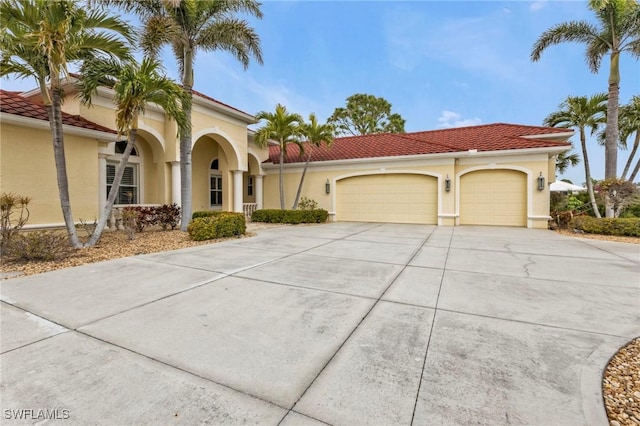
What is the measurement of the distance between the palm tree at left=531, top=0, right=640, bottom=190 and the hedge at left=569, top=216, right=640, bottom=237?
3064 millimetres

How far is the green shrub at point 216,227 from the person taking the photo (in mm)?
8688

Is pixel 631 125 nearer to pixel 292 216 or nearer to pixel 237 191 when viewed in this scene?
pixel 292 216

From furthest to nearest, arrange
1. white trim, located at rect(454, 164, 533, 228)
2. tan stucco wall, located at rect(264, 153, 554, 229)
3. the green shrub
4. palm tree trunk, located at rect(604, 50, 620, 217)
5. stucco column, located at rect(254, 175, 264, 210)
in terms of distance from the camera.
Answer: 1. stucco column, located at rect(254, 175, 264, 210)
2. white trim, located at rect(454, 164, 533, 228)
3. tan stucco wall, located at rect(264, 153, 554, 229)
4. palm tree trunk, located at rect(604, 50, 620, 217)
5. the green shrub

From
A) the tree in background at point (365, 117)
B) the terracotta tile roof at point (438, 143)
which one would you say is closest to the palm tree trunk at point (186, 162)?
the terracotta tile roof at point (438, 143)

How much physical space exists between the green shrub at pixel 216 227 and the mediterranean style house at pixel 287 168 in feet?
11.7

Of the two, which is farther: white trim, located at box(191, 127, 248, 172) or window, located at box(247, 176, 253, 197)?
window, located at box(247, 176, 253, 197)

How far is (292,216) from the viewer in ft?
49.4

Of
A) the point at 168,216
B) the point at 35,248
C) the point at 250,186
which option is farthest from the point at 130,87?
the point at 250,186

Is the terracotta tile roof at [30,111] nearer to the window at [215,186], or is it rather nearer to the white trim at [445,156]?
the window at [215,186]

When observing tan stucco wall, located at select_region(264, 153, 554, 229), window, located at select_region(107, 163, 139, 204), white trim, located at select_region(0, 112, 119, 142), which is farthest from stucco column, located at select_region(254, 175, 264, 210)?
white trim, located at select_region(0, 112, 119, 142)

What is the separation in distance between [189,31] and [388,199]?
11.4 metres

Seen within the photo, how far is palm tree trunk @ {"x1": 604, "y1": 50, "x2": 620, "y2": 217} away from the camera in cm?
1234

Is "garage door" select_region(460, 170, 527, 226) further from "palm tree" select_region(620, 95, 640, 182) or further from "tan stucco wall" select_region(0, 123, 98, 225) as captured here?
"tan stucco wall" select_region(0, 123, 98, 225)

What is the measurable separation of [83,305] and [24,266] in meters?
3.27
